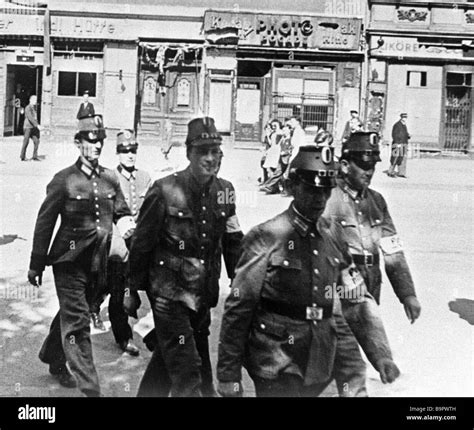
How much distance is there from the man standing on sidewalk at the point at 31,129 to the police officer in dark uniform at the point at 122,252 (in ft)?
1.78

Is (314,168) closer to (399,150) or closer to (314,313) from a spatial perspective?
(314,313)

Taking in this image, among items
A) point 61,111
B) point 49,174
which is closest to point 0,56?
point 61,111

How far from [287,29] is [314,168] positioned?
1.94 metres

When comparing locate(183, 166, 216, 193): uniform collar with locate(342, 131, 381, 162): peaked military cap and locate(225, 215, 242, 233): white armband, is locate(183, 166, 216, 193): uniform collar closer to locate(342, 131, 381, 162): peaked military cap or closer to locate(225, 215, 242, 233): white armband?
locate(225, 215, 242, 233): white armband

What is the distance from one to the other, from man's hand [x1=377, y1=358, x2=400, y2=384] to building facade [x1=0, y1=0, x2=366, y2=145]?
45.1 inches

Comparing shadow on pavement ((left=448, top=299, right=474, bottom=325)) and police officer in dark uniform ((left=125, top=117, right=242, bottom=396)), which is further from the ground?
police officer in dark uniform ((left=125, top=117, right=242, bottom=396))

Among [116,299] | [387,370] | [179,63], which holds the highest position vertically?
[179,63]

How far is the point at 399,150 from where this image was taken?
4406 mm

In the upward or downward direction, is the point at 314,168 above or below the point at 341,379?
above

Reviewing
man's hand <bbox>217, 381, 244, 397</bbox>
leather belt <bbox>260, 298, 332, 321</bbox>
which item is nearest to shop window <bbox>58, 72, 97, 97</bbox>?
leather belt <bbox>260, 298, 332, 321</bbox>

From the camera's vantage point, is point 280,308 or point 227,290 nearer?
point 280,308

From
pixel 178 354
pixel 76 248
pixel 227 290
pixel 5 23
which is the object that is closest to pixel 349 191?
pixel 227 290

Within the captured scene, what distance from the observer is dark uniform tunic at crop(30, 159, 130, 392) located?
10.1 ft

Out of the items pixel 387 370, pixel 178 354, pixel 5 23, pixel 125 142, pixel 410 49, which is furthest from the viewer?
pixel 410 49
